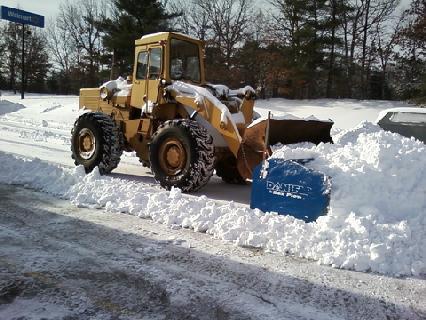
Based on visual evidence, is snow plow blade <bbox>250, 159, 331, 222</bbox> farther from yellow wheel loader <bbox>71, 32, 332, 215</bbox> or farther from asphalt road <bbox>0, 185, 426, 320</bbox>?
asphalt road <bbox>0, 185, 426, 320</bbox>

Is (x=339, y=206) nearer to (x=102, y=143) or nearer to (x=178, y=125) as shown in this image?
(x=178, y=125)

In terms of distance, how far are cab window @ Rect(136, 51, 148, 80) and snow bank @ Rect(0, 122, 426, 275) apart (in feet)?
8.55

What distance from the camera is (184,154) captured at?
268 inches

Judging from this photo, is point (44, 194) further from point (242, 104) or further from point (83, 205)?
point (242, 104)

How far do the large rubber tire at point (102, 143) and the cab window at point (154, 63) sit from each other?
1.20 m

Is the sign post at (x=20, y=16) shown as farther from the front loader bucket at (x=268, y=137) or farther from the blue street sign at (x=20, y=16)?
the front loader bucket at (x=268, y=137)

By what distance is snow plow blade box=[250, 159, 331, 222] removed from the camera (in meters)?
5.02

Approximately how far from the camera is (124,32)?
92.8ft

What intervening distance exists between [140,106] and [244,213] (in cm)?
350

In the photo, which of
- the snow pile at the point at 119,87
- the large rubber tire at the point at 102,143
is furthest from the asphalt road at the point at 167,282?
the snow pile at the point at 119,87

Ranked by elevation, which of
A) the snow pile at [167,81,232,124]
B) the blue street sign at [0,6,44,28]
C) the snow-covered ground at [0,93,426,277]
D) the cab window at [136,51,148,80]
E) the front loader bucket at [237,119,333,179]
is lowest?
the snow-covered ground at [0,93,426,277]

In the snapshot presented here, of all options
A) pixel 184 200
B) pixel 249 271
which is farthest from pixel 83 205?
pixel 249 271

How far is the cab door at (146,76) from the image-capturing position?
761cm

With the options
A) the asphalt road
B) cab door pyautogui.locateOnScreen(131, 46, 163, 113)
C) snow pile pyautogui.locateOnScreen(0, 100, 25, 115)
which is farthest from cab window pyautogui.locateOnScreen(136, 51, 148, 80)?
snow pile pyautogui.locateOnScreen(0, 100, 25, 115)
